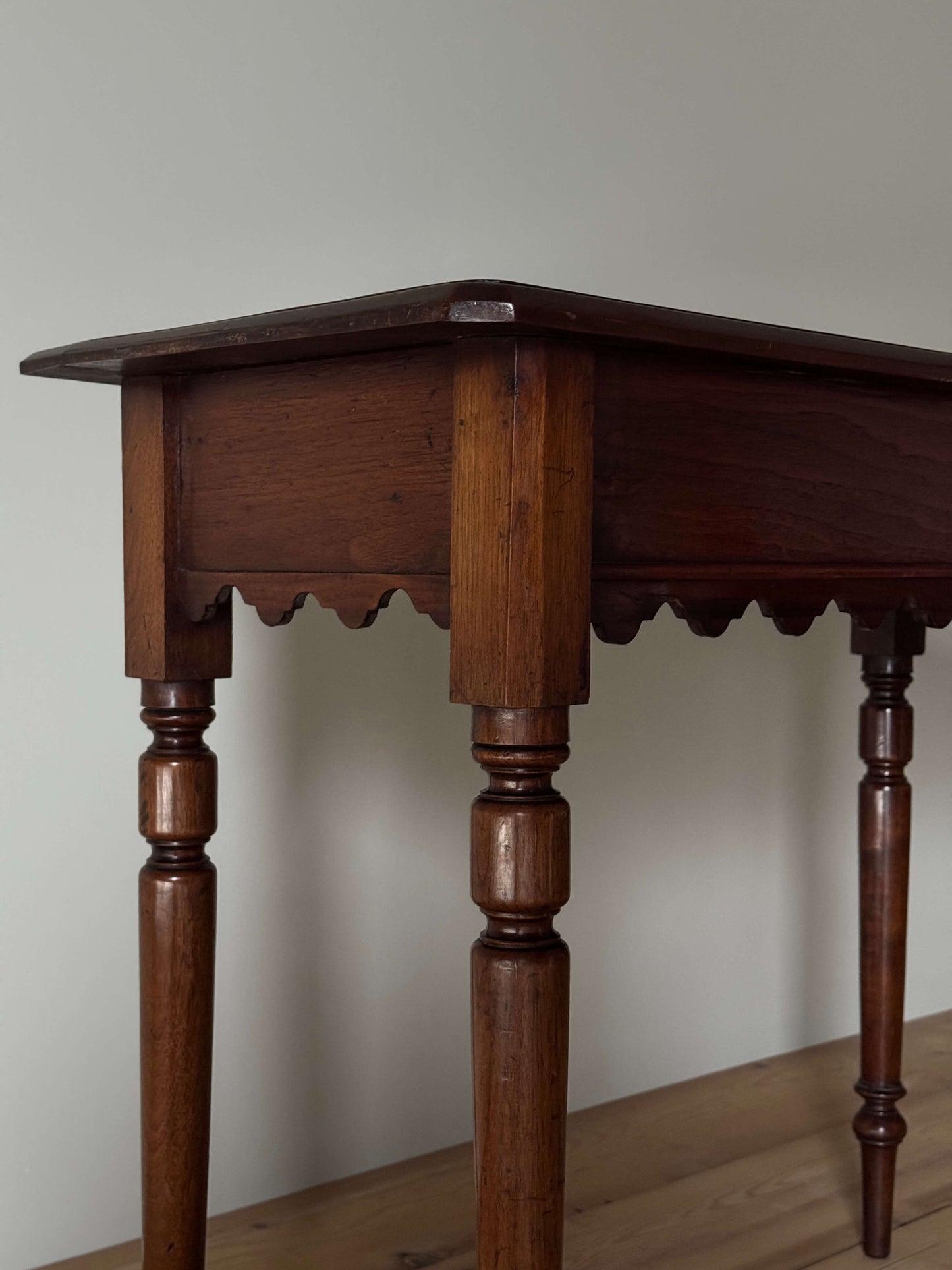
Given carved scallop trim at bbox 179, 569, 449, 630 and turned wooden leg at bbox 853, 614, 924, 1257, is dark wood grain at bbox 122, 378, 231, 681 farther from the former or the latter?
turned wooden leg at bbox 853, 614, 924, 1257

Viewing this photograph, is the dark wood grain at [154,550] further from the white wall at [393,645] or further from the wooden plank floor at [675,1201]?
the wooden plank floor at [675,1201]

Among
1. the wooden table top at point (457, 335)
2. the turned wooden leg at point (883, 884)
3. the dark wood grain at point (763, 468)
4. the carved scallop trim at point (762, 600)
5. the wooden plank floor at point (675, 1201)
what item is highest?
the wooden table top at point (457, 335)

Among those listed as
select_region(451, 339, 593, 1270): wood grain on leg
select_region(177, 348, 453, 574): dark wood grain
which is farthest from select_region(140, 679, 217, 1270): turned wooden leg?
select_region(451, 339, 593, 1270): wood grain on leg

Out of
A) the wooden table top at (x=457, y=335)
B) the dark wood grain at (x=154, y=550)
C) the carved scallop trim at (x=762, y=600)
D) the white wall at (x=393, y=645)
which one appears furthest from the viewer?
the white wall at (x=393, y=645)

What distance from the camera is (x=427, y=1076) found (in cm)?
189

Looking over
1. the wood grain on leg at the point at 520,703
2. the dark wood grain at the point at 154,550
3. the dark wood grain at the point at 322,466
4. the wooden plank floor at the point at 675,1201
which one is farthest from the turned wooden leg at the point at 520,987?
the wooden plank floor at the point at 675,1201

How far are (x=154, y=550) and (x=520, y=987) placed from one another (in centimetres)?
48

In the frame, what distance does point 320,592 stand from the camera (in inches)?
41.2

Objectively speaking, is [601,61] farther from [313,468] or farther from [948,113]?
[313,468]

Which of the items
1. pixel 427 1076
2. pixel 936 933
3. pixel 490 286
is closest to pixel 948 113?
pixel 936 933

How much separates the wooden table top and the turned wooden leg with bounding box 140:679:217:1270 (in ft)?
0.88

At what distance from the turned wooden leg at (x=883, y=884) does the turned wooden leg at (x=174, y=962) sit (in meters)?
0.73

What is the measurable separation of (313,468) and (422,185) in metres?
0.88

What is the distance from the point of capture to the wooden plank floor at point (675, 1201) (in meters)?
1.58
